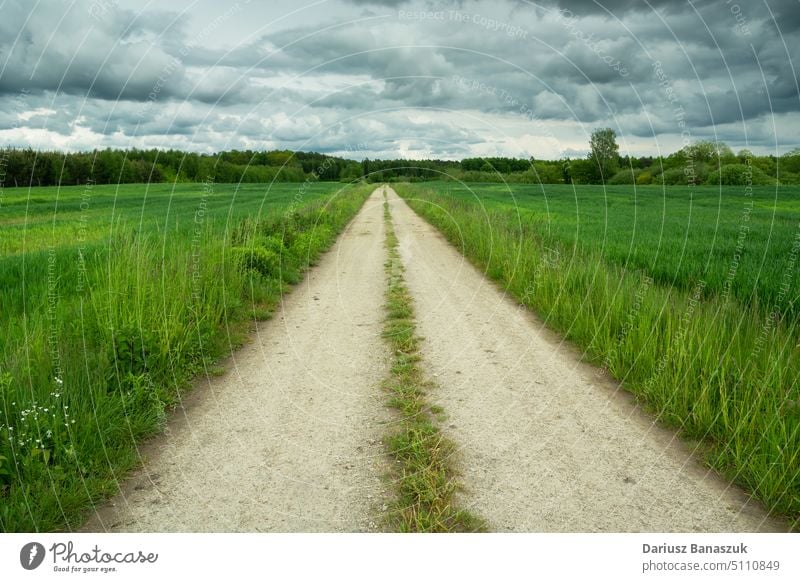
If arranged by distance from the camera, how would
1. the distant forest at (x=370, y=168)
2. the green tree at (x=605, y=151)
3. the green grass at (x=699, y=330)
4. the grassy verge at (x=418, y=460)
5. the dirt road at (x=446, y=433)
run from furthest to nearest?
the distant forest at (x=370, y=168), the green tree at (x=605, y=151), the green grass at (x=699, y=330), the dirt road at (x=446, y=433), the grassy verge at (x=418, y=460)

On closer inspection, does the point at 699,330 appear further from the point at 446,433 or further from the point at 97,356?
the point at 97,356

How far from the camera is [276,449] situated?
455cm

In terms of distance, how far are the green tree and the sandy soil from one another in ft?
31.7

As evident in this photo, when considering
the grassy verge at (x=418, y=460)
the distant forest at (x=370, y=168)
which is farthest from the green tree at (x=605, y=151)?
the grassy verge at (x=418, y=460)

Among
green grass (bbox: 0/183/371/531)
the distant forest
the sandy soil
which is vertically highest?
the distant forest

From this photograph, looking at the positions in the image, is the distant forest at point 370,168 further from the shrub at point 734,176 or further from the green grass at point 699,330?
the green grass at point 699,330

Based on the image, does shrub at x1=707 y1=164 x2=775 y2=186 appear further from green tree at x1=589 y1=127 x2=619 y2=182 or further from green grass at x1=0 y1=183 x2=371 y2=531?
green grass at x1=0 y1=183 x2=371 y2=531

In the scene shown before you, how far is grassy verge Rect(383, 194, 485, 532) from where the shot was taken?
3533 mm

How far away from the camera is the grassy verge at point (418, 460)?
353 cm

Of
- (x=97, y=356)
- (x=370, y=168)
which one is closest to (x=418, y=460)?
(x=97, y=356)

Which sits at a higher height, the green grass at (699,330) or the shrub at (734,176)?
the shrub at (734,176)

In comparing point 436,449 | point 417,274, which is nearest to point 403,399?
point 436,449

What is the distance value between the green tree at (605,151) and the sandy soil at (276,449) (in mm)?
9656

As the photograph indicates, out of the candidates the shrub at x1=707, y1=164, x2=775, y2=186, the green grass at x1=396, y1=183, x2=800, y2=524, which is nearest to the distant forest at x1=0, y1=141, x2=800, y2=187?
the shrub at x1=707, y1=164, x2=775, y2=186
